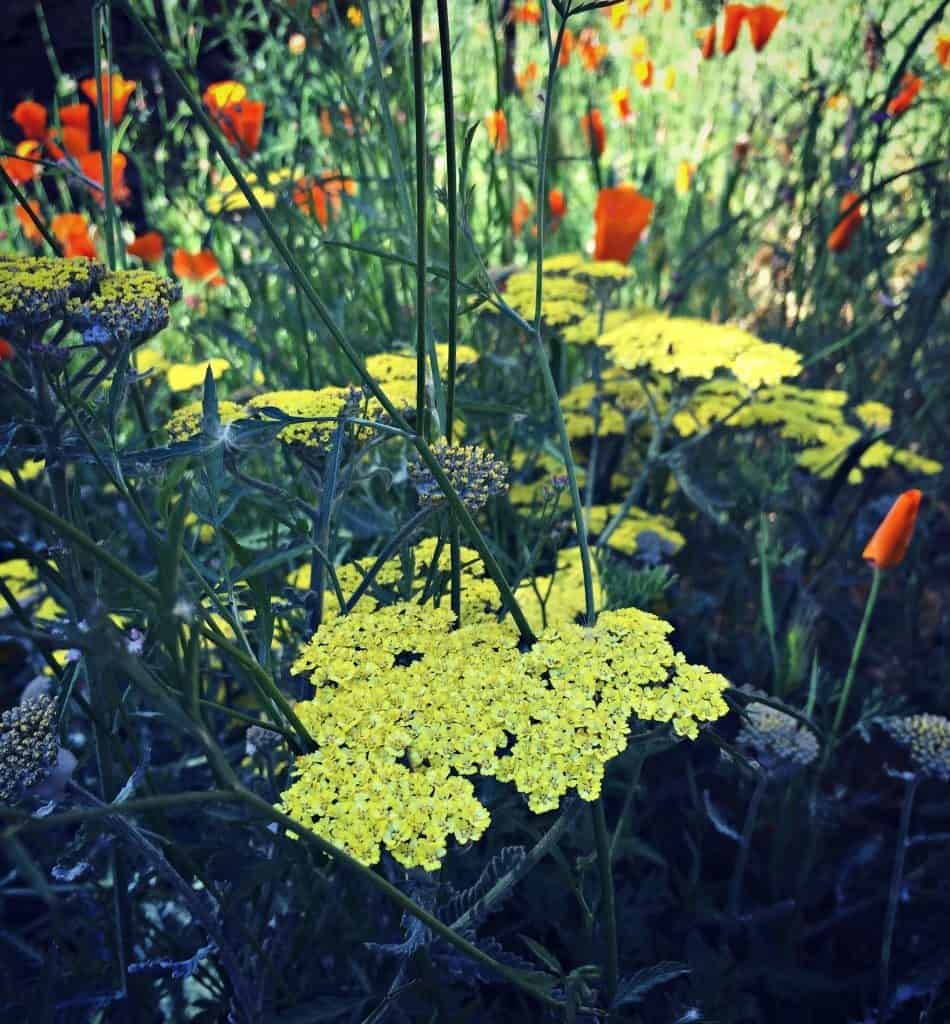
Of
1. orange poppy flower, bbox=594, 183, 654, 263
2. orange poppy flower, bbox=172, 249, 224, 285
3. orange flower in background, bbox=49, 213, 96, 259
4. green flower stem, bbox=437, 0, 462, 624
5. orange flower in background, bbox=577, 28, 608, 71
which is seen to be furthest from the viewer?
orange flower in background, bbox=577, 28, 608, 71

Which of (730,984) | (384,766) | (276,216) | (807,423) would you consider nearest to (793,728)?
(730,984)

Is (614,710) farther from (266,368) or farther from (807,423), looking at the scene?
(266,368)

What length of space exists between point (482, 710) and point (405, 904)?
7.2 inches

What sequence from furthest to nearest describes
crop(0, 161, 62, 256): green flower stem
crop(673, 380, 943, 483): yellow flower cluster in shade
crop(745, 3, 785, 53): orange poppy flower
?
crop(745, 3, 785, 53): orange poppy flower
crop(673, 380, 943, 483): yellow flower cluster in shade
crop(0, 161, 62, 256): green flower stem

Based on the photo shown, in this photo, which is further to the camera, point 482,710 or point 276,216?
point 276,216

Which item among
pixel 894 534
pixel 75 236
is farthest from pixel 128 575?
pixel 75 236

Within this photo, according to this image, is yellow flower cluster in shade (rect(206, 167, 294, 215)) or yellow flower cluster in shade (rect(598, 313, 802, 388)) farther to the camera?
yellow flower cluster in shade (rect(206, 167, 294, 215))

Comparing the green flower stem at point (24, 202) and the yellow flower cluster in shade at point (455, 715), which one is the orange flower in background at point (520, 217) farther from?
the yellow flower cluster in shade at point (455, 715)

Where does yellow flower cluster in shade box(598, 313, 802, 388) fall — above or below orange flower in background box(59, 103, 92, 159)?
below

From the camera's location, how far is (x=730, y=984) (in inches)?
41.1

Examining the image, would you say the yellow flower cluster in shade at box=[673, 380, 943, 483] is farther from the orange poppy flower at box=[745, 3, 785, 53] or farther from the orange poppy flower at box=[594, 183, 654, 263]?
the orange poppy flower at box=[745, 3, 785, 53]

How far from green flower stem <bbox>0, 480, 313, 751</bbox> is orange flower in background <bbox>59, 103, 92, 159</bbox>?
128cm

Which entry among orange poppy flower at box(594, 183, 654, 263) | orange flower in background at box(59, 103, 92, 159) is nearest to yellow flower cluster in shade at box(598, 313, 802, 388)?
orange poppy flower at box(594, 183, 654, 263)

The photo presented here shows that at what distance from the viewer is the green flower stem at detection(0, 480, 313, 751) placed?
1.59ft
